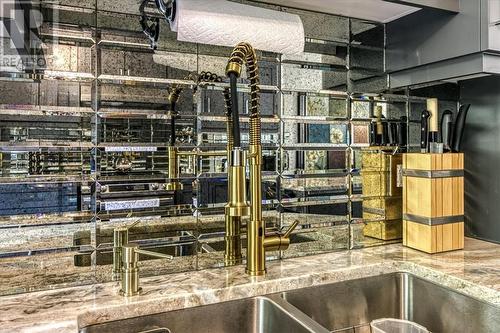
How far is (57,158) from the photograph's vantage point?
1.01 m

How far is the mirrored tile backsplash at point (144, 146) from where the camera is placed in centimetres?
99

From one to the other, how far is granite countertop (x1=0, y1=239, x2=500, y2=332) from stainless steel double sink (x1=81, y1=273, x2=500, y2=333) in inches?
0.9

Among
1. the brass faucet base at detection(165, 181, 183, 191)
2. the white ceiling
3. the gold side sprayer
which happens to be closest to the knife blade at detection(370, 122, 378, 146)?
the white ceiling

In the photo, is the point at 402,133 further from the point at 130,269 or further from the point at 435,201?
the point at 130,269

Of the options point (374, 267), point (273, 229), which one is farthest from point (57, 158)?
point (374, 267)

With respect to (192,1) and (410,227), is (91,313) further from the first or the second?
(410,227)

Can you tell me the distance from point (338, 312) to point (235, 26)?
2.87 ft

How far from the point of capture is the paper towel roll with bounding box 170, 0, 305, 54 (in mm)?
1033

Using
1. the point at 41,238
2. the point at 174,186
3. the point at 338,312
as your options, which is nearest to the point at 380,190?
the point at 338,312

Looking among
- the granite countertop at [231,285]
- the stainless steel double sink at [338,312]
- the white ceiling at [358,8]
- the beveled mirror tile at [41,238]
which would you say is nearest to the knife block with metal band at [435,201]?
the granite countertop at [231,285]

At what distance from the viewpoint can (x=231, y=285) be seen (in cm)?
102

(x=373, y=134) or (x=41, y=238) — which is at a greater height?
(x=373, y=134)

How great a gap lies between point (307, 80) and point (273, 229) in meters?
0.52

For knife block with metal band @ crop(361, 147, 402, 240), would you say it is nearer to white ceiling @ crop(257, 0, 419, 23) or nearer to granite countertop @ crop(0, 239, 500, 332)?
granite countertop @ crop(0, 239, 500, 332)
